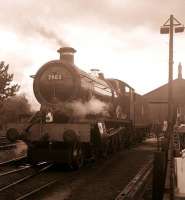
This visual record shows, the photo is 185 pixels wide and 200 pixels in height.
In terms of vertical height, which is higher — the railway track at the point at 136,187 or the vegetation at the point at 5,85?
the vegetation at the point at 5,85

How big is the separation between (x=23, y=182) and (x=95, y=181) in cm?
196

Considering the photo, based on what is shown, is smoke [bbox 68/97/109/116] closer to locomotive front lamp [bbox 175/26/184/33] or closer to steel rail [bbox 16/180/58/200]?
steel rail [bbox 16/180/58/200]

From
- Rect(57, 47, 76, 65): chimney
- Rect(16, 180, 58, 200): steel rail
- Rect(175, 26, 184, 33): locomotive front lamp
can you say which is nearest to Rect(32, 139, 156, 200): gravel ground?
Rect(16, 180, 58, 200): steel rail

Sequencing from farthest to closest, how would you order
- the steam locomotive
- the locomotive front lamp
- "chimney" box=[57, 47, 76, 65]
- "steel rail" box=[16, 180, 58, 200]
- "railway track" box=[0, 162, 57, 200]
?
the locomotive front lamp < "chimney" box=[57, 47, 76, 65] < the steam locomotive < "railway track" box=[0, 162, 57, 200] < "steel rail" box=[16, 180, 58, 200]

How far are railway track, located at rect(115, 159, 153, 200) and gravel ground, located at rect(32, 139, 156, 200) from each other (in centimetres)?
18

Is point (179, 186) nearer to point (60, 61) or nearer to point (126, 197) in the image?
point (126, 197)

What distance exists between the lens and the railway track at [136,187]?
28.9 ft

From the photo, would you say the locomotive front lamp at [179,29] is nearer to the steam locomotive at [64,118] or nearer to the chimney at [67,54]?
the steam locomotive at [64,118]

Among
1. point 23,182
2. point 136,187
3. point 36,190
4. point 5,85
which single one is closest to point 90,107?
point 23,182

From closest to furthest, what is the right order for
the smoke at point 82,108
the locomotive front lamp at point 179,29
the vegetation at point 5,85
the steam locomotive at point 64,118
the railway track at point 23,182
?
1. the railway track at point 23,182
2. the steam locomotive at point 64,118
3. the smoke at point 82,108
4. the locomotive front lamp at point 179,29
5. the vegetation at point 5,85

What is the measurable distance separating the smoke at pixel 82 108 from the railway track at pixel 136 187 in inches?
108

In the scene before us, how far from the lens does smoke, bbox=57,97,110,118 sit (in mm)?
12945

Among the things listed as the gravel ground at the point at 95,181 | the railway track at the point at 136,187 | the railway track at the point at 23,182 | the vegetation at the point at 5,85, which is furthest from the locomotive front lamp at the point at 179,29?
the vegetation at the point at 5,85

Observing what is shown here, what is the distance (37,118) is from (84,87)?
1.95m
